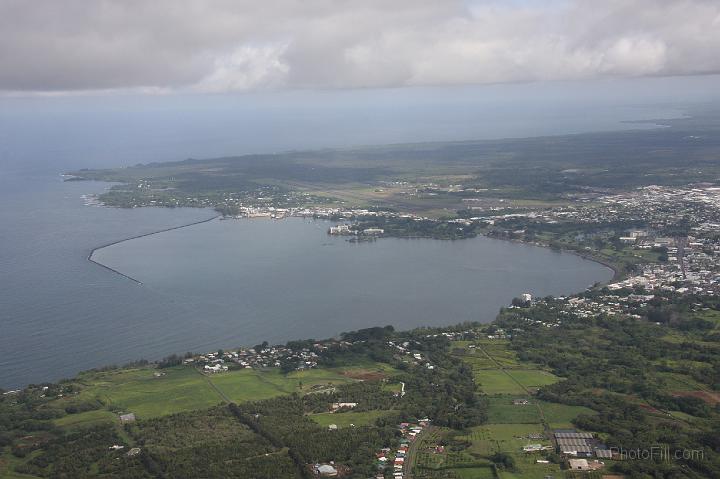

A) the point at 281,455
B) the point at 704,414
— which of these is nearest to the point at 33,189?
the point at 281,455

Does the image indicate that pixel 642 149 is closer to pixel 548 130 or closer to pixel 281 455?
pixel 548 130

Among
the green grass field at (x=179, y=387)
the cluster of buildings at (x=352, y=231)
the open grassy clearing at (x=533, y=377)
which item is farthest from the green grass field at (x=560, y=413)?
the cluster of buildings at (x=352, y=231)

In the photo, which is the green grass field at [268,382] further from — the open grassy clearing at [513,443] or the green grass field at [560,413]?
the green grass field at [560,413]

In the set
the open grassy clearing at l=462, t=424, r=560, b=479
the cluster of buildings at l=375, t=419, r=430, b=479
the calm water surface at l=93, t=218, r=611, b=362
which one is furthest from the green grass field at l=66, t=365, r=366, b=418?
the open grassy clearing at l=462, t=424, r=560, b=479

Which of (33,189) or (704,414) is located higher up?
(33,189)

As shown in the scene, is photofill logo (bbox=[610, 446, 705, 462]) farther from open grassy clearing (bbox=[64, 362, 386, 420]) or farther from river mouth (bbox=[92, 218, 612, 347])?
river mouth (bbox=[92, 218, 612, 347])

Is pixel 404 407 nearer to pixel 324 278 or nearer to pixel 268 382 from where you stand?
pixel 268 382
